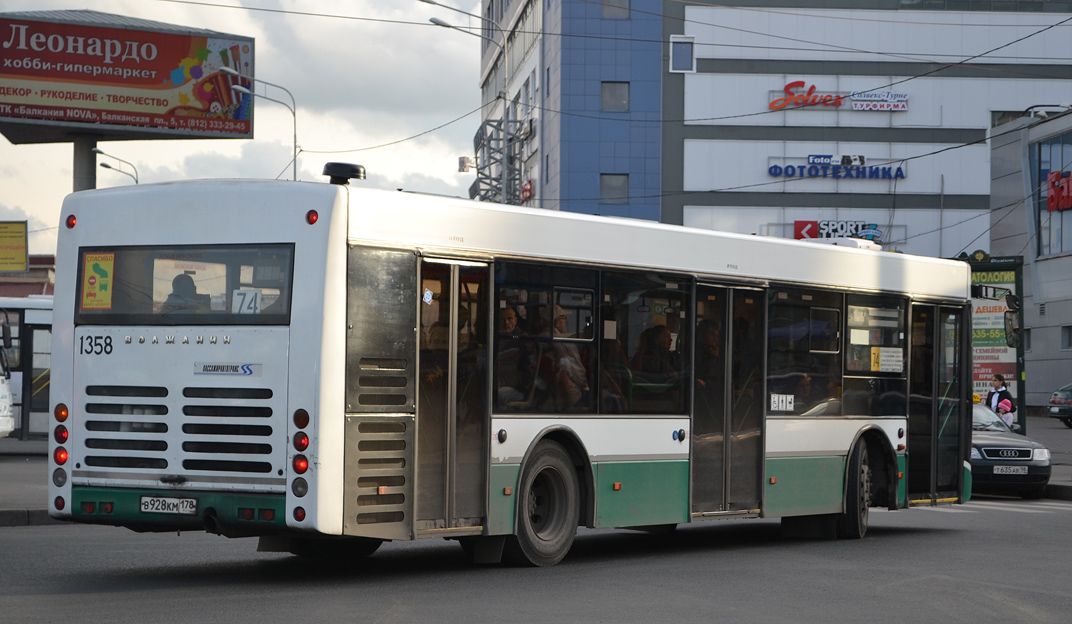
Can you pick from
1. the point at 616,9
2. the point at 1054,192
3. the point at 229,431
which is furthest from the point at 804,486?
the point at 616,9

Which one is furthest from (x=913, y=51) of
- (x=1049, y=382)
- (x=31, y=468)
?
(x=31, y=468)

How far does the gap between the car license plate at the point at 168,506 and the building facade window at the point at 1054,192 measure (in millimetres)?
50334

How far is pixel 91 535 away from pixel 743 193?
54.8 meters

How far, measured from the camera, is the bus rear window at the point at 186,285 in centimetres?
1020

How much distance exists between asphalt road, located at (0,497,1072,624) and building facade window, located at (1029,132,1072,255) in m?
43.6

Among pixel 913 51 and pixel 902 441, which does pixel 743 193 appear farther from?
pixel 902 441

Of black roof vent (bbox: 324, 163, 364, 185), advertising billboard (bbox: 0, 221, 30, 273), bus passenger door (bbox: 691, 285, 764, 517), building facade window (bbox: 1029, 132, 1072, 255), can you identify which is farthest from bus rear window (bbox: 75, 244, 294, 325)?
building facade window (bbox: 1029, 132, 1072, 255)

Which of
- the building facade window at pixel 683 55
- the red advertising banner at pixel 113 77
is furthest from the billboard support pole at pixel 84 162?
the building facade window at pixel 683 55

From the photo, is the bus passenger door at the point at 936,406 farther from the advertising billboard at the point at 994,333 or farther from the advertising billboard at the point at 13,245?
the advertising billboard at the point at 13,245

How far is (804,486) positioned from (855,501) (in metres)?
0.93

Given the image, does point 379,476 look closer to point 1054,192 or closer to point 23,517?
point 23,517

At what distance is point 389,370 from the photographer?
10.4 m

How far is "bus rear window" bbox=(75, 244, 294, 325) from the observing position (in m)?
10.2

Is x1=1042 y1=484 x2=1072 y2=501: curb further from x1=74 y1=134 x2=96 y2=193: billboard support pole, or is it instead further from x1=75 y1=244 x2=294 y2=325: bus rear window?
x1=74 y1=134 x2=96 y2=193: billboard support pole
